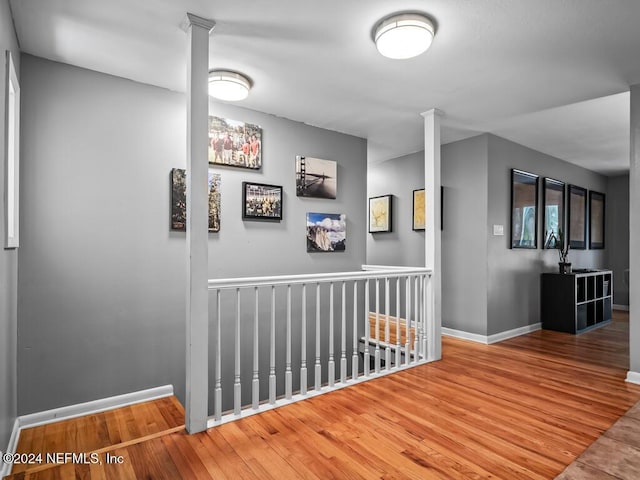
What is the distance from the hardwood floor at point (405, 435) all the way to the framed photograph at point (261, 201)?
1.68m

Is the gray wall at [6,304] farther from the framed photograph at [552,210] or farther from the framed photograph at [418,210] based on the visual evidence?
the framed photograph at [552,210]

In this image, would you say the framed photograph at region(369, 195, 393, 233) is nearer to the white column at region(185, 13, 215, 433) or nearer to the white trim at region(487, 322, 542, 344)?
the white trim at region(487, 322, 542, 344)

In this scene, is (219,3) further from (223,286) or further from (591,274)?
(591,274)

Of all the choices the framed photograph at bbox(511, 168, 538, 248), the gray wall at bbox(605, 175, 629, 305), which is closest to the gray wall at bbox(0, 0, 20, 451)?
the framed photograph at bbox(511, 168, 538, 248)

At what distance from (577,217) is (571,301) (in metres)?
1.89

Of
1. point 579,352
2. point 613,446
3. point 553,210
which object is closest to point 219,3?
point 613,446

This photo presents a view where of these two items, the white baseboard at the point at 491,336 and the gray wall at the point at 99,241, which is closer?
the gray wall at the point at 99,241

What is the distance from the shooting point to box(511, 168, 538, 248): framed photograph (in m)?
4.45

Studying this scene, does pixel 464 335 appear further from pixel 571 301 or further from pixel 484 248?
pixel 571 301

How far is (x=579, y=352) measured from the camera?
146 inches

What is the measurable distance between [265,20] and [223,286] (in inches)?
60.8

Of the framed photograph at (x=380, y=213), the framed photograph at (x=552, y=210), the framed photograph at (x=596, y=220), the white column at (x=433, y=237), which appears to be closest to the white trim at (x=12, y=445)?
the white column at (x=433, y=237)

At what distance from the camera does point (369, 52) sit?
239 centimetres

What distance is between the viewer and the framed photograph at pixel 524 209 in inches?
175
